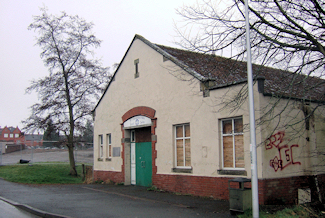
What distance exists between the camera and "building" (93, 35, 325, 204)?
33.7 feet

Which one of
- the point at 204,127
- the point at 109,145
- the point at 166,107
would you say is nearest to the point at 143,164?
the point at 166,107

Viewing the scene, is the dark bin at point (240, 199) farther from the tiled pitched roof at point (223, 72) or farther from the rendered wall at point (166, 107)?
the tiled pitched roof at point (223, 72)

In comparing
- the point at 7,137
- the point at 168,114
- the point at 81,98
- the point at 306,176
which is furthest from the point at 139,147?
the point at 7,137

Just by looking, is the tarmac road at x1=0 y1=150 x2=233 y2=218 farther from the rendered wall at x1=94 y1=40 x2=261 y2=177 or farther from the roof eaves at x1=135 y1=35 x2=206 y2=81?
the roof eaves at x1=135 y1=35 x2=206 y2=81

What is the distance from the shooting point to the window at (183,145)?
43.1 feet

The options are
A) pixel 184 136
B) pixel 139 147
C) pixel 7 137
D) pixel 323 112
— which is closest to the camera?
pixel 323 112

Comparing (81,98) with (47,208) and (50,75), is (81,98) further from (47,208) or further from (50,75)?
(47,208)

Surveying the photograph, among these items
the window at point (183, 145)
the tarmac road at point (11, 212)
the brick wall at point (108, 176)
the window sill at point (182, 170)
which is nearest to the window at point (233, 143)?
the window sill at point (182, 170)

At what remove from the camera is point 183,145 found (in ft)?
43.8

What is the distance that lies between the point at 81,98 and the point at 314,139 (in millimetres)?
18944

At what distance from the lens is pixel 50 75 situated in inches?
998

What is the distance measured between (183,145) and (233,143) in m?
2.70

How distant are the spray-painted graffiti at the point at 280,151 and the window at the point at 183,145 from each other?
3.72 meters

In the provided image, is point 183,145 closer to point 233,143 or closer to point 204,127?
point 204,127
